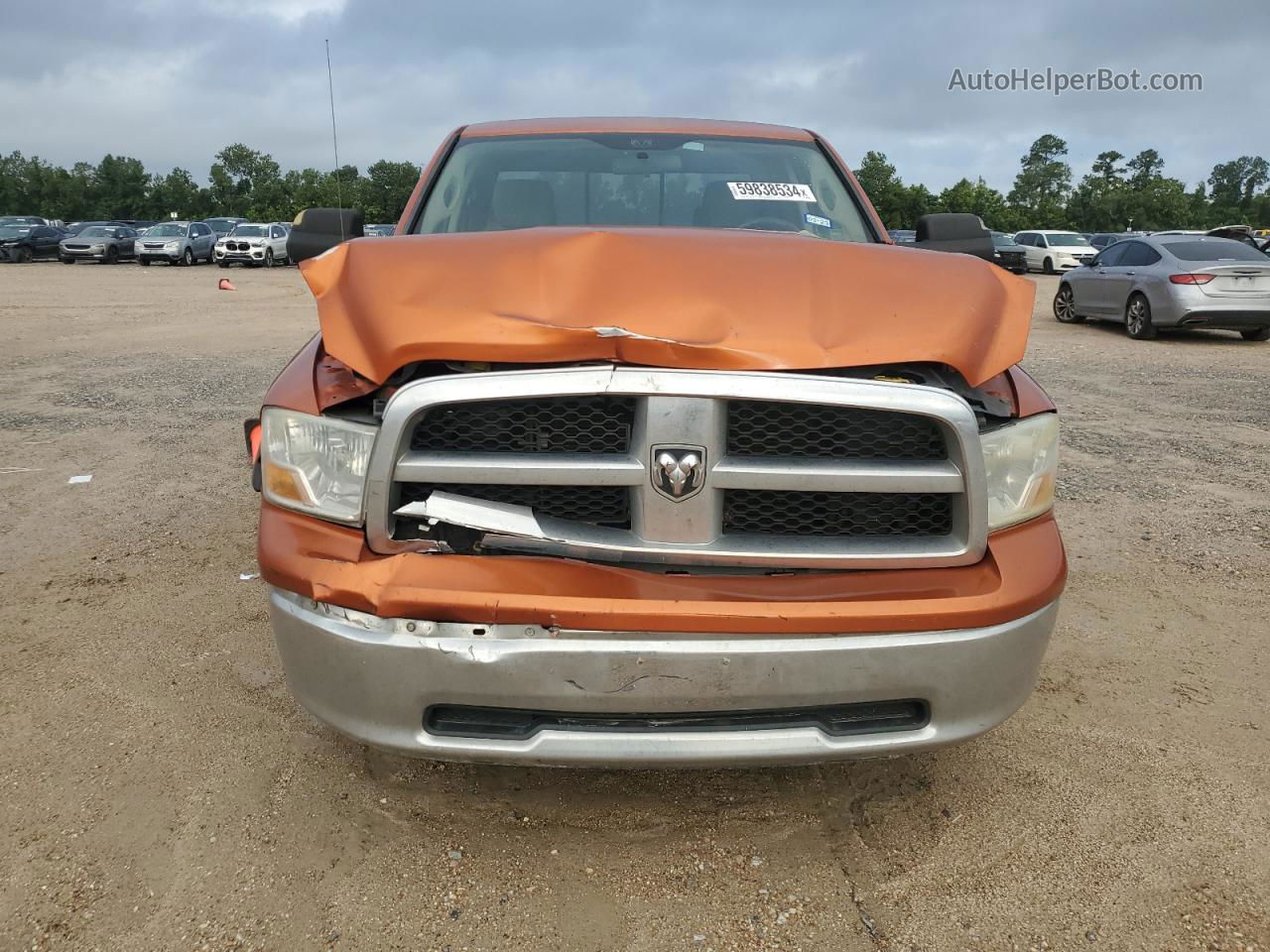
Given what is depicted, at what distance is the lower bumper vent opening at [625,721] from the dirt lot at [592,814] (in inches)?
17.2

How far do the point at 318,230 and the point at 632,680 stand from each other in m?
2.14

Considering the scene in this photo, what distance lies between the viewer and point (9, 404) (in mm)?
7375

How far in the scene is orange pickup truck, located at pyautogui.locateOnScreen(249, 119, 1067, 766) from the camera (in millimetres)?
1875

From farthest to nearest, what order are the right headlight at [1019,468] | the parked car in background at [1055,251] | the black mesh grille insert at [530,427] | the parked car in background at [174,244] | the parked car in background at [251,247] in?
the parked car in background at [174,244] < the parked car in background at [251,247] < the parked car in background at [1055,251] < the right headlight at [1019,468] < the black mesh grille insert at [530,427]

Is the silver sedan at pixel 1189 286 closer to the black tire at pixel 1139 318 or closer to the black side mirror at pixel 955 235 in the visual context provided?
the black tire at pixel 1139 318

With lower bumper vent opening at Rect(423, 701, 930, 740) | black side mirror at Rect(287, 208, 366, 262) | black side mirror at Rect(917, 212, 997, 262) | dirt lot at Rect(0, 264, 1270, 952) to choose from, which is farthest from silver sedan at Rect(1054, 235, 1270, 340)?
lower bumper vent opening at Rect(423, 701, 930, 740)

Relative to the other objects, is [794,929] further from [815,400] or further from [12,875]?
[12,875]

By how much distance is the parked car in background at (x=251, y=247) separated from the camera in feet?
99.5

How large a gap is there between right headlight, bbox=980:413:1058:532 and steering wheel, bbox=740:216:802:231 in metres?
1.42

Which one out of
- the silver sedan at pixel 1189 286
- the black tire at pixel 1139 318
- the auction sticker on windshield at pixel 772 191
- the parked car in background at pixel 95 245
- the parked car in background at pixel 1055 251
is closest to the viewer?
the auction sticker on windshield at pixel 772 191

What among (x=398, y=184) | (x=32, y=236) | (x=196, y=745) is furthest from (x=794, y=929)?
(x=32, y=236)

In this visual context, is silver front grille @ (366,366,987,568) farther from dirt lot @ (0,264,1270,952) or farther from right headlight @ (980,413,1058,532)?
dirt lot @ (0,264,1270,952)

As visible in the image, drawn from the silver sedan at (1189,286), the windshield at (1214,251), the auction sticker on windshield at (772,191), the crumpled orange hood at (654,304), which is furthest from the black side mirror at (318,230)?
the windshield at (1214,251)

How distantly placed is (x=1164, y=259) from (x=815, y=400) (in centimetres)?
1299
